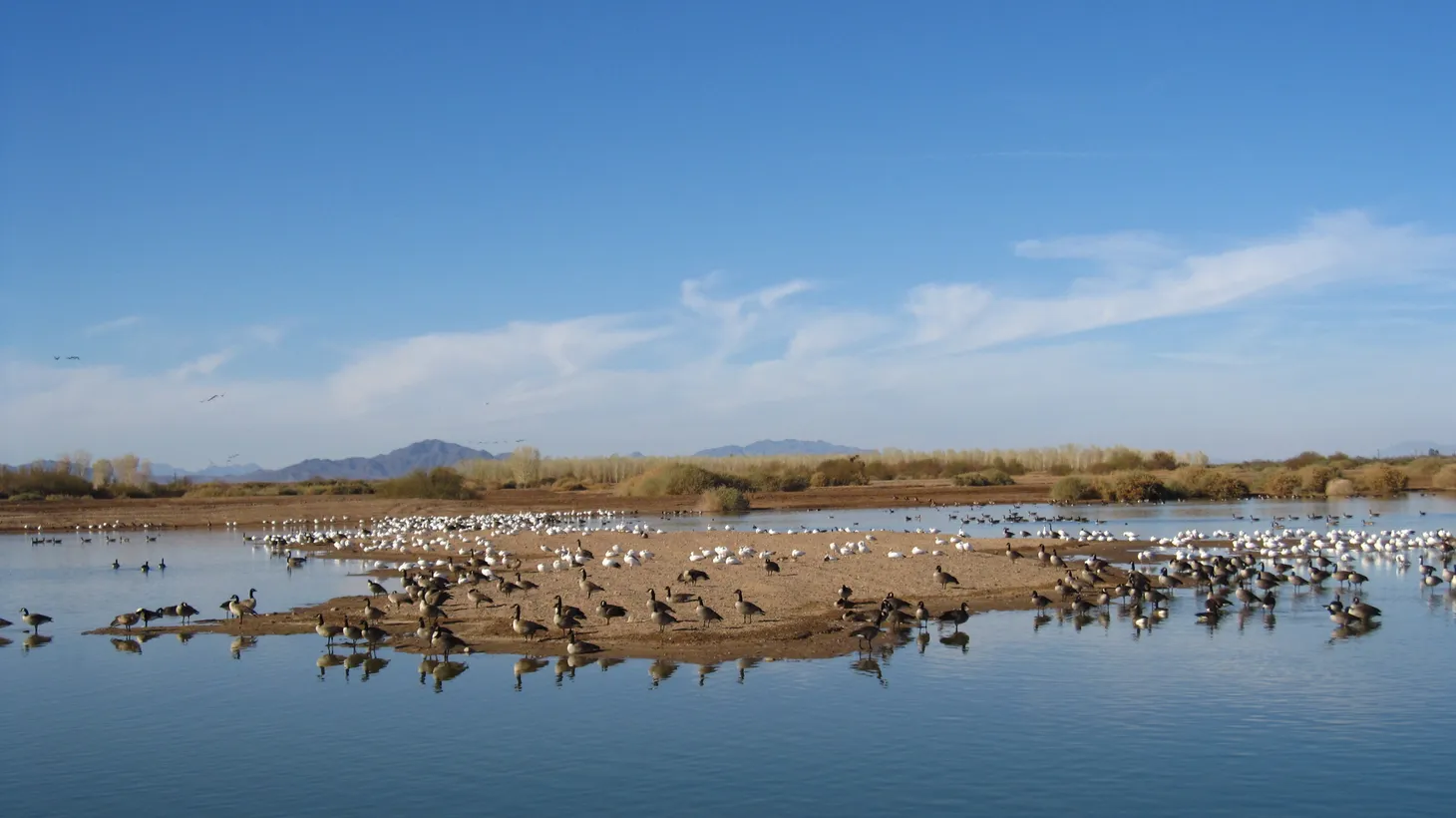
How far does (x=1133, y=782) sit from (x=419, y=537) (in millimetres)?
31734

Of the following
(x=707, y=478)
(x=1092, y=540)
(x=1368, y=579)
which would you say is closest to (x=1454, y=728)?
(x=1368, y=579)

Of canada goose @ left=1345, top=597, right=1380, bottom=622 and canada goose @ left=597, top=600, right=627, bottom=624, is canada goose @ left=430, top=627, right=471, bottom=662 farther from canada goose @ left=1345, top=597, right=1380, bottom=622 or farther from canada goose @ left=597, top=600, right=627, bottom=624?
canada goose @ left=1345, top=597, right=1380, bottom=622

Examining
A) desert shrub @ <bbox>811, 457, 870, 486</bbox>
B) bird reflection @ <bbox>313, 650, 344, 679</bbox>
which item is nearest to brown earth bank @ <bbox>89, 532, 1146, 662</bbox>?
bird reflection @ <bbox>313, 650, 344, 679</bbox>

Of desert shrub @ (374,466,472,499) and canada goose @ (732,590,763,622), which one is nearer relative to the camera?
canada goose @ (732,590,763,622)

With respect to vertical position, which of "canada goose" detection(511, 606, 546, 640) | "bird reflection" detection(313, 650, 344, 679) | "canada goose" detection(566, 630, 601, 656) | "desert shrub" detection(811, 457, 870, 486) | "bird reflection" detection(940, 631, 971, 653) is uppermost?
"desert shrub" detection(811, 457, 870, 486)

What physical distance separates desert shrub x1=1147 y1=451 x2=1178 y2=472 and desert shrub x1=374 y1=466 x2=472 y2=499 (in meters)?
54.4

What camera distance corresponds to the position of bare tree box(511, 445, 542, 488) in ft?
333

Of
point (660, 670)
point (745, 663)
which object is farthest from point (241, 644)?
point (745, 663)

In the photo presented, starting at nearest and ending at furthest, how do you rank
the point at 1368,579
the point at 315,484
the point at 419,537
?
1. the point at 1368,579
2. the point at 419,537
3. the point at 315,484

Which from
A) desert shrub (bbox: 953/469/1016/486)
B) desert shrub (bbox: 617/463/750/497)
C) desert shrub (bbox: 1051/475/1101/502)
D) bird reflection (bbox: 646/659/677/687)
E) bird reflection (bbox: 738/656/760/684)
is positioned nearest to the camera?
bird reflection (bbox: 646/659/677/687)

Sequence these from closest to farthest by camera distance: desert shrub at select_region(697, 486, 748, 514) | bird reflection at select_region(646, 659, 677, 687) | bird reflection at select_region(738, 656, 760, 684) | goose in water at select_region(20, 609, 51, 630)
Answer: bird reflection at select_region(646, 659, 677, 687) → bird reflection at select_region(738, 656, 760, 684) → goose in water at select_region(20, 609, 51, 630) → desert shrub at select_region(697, 486, 748, 514)

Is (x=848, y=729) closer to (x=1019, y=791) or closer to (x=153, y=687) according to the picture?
(x=1019, y=791)

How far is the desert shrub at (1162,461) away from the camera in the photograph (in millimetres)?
92375

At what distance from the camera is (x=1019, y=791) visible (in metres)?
10.4
